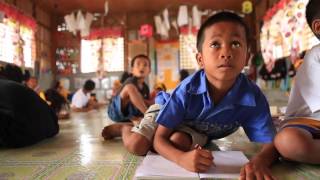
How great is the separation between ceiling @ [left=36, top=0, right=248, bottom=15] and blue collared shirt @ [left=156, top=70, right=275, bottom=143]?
422cm

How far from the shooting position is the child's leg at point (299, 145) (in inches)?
32.4

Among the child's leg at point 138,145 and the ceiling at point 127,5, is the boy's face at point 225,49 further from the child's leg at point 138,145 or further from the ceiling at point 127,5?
the ceiling at point 127,5

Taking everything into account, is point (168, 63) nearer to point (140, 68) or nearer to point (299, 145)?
point (140, 68)

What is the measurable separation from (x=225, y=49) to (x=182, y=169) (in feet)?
1.17

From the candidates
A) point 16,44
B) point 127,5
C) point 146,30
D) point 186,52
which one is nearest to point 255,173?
point 16,44

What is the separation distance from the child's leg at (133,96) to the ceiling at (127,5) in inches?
128

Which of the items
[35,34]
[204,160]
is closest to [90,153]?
[204,160]

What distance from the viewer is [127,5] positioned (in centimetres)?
518

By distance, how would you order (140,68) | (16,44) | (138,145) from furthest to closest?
(16,44) < (140,68) < (138,145)

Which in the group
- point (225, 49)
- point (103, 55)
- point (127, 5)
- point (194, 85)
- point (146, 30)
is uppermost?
point (127, 5)

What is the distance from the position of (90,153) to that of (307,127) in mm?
710

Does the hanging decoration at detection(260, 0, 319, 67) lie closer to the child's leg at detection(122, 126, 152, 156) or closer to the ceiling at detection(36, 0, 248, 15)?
the ceiling at detection(36, 0, 248, 15)

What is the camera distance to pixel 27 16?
181 inches

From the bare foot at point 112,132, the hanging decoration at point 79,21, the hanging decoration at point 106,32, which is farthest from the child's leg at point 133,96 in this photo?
the hanging decoration at point 106,32
